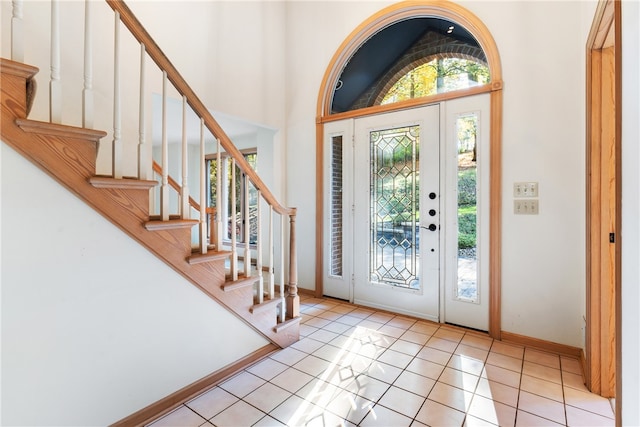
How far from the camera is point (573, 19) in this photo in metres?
2.29

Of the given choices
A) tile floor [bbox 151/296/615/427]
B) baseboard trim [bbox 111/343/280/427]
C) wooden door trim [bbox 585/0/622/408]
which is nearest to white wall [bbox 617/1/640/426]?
tile floor [bbox 151/296/615/427]

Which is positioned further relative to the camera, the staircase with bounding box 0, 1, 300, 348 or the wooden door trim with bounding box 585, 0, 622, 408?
the wooden door trim with bounding box 585, 0, 622, 408

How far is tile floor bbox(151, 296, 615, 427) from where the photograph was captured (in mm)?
1682

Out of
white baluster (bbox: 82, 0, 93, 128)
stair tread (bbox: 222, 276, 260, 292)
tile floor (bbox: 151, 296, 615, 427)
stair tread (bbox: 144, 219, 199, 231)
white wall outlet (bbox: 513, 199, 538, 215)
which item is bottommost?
tile floor (bbox: 151, 296, 615, 427)

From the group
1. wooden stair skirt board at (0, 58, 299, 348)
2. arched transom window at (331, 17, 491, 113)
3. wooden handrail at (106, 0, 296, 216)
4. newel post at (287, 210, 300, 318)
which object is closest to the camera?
wooden stair skirt board at (0, 58, 299, 348)

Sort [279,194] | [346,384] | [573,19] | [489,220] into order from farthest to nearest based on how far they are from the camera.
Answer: [279,194], [489,220], [573,19], [346,384]

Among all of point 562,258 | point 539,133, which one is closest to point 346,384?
point 562,258

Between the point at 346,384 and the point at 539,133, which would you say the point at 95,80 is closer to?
the point at 346,384

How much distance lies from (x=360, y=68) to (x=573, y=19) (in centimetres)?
192

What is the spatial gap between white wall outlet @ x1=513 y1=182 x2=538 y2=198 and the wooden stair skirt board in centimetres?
235

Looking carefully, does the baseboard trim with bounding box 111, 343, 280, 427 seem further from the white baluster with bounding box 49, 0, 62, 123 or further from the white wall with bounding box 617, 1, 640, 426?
the white wall with bounding box 617, 1, 640, 426

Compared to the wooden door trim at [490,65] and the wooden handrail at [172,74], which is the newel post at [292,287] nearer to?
the wooden handrail at [172,74]

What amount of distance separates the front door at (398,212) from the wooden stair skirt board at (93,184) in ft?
5.76

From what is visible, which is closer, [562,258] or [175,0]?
[562,258]
